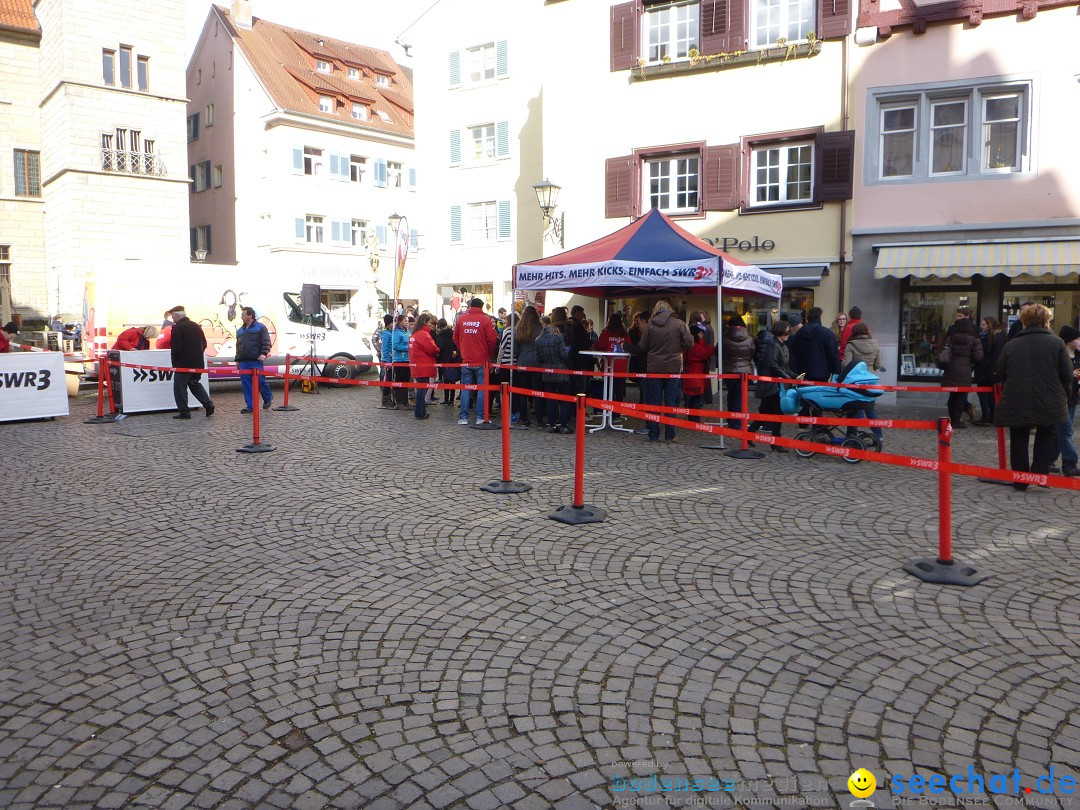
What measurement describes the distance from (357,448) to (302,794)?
7627 millimetres

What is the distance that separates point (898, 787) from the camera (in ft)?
9.46

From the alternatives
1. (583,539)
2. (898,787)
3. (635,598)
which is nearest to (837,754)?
(898,787)

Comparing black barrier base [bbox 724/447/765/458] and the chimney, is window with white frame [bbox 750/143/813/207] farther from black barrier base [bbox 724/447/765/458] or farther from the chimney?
the chimney

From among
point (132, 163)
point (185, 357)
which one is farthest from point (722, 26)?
point (132, 163)

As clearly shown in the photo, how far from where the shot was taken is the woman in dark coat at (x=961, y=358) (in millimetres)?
12172

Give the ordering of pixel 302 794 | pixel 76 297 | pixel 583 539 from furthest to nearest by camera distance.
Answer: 1. pixel 76 297
2. pixel 583 539
3. pixel 302 794

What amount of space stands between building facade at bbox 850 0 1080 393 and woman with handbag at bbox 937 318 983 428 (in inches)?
115

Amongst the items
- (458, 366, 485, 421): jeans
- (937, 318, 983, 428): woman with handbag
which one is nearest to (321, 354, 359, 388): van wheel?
(458, 366, 485, 421): jeans

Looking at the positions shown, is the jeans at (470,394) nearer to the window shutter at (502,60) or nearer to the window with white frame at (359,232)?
the window shutter at (502,60)

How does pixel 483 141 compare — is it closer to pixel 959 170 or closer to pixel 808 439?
pixel 959 170

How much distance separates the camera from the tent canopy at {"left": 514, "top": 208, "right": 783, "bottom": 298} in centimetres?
1111

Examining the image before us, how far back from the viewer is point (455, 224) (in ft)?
100.0

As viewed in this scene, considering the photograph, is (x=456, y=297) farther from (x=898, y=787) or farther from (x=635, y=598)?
(x=898, y=787)

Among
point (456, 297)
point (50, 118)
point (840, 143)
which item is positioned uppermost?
point (50, 118)
